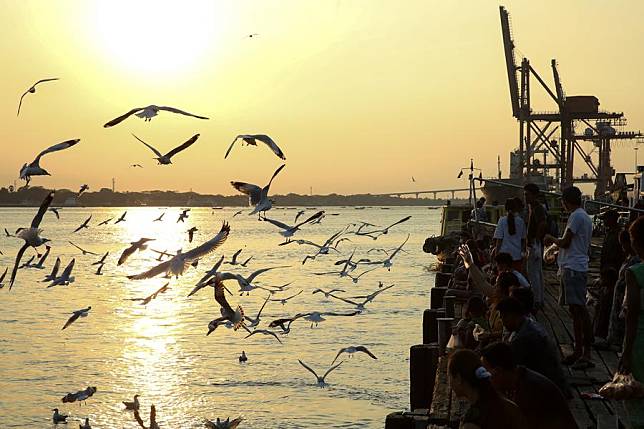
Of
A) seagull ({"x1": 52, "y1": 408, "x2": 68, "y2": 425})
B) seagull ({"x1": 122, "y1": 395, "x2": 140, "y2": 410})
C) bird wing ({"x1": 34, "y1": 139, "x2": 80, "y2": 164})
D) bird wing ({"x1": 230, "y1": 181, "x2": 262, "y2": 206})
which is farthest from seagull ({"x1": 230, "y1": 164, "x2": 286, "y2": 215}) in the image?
seagull ({"x1": 52, "y1": 408, "x2": 68, "y2": 425})

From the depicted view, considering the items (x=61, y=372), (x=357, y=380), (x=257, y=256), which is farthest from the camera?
(x=257, y=256)

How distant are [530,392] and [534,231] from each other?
6.96 m

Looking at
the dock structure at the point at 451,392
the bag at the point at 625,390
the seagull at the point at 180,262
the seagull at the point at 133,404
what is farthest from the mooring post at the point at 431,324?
the bag at the point at 625,390

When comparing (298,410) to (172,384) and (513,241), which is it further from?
(513,241)

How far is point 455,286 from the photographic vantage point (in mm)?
21641

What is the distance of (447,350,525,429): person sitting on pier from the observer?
6.42 meters

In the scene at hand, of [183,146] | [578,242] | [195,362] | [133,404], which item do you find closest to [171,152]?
[183,146]

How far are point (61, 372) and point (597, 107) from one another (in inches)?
3097

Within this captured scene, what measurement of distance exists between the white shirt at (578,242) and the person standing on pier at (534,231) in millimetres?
1584

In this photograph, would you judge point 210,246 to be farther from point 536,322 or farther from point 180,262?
point 536,322

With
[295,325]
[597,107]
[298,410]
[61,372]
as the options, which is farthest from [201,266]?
[298,410]

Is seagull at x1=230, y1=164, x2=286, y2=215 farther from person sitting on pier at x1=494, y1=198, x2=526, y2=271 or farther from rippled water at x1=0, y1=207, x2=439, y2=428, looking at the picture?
rippled water at x1=0, y1=207, x2=439, y2=428

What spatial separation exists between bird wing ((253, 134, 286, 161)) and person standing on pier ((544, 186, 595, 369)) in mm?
3407

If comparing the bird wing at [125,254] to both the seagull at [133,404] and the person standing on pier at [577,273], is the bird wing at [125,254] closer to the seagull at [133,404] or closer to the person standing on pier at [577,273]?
the seagull at [133,404]
